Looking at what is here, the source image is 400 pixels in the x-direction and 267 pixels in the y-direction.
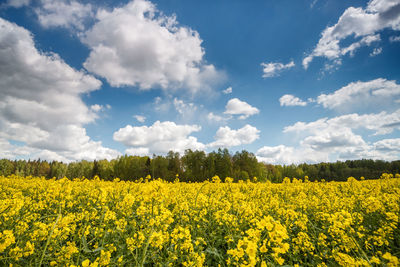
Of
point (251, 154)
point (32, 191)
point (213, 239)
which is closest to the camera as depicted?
point (213, 239)

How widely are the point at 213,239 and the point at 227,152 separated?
144 ft

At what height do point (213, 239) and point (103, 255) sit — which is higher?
point (103, 255)

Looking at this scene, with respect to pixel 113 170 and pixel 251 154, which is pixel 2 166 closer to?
pixel 113 170

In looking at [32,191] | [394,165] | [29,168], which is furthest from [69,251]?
[29,168]

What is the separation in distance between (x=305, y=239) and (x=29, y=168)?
124m

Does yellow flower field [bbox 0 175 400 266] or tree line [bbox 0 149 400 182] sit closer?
yellow flower field [bbox 0 175 400 266]

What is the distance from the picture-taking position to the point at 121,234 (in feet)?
12.5

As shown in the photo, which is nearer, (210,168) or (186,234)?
(186,234)

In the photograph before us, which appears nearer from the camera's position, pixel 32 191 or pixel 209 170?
pixel 32 191

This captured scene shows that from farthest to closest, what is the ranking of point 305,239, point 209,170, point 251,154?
1. point 251,154
2. point 209,170
3. point 305,239

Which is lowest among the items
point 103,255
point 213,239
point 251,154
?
point 213,239

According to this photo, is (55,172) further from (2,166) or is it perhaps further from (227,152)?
(227,152)

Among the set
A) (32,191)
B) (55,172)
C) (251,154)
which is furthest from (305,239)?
(55,172)

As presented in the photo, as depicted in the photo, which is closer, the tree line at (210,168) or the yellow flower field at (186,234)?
the yellow flower field at (186,234)
